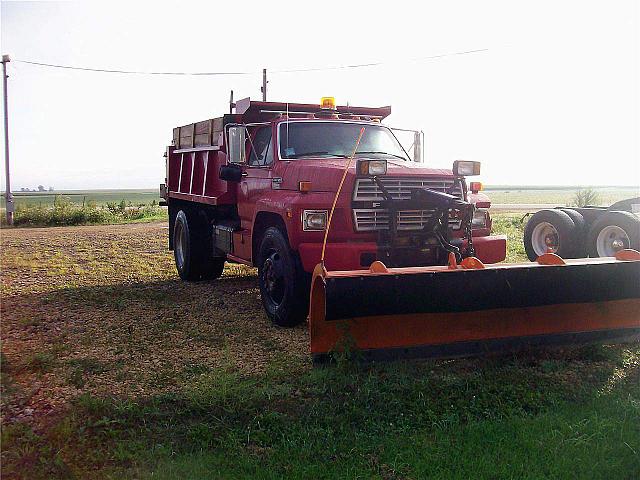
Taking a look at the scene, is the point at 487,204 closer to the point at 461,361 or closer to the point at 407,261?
the point at 407,261

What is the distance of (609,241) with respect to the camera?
31.7 ft

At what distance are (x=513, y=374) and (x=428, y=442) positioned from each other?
1506mm

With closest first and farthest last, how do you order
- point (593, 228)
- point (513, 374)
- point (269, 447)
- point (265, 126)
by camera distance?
point (269, 447) → point (513, 374) → point (265, 126) → point (593, 228)

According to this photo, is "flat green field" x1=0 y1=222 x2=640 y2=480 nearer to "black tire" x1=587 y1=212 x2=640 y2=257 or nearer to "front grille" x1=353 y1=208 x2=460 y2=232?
"front grille" x1=353 y1=208 x2=460 y2=232

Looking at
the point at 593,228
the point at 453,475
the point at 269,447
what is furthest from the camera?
the point at 593,228

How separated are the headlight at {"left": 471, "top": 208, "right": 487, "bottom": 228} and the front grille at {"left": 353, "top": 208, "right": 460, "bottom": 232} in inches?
20.1

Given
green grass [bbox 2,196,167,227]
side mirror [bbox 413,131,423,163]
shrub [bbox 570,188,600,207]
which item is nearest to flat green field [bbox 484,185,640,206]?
shrub [bbox 570,188,600,207]

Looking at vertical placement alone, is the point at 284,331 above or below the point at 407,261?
below

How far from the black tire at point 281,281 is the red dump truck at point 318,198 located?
1cm

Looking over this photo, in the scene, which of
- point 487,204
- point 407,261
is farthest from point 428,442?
point 487,204

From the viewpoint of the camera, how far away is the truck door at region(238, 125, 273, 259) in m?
7.58

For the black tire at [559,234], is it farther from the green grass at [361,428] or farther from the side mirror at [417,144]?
the green grass at [361,428]

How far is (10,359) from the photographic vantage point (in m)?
5.81

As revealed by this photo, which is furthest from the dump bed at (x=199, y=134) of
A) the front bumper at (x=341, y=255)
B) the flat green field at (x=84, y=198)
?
the flat green field at (x=84, y=198)
